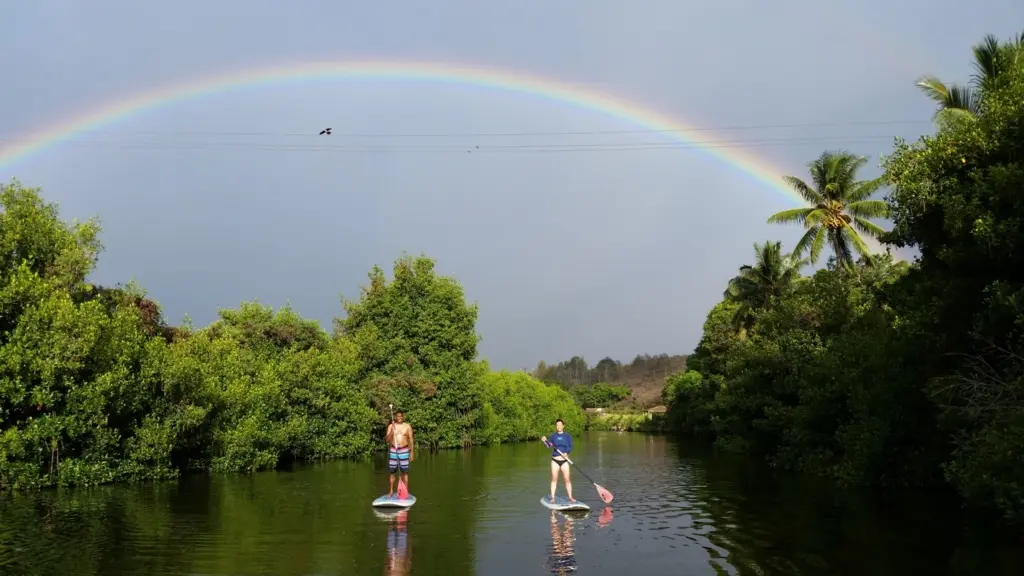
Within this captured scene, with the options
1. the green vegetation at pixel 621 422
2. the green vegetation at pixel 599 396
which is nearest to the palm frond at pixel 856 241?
the green vegetation at pixel 621 422

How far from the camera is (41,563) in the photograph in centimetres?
1174

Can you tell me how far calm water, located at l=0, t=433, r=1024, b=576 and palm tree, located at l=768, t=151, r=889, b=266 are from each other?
20.9 m

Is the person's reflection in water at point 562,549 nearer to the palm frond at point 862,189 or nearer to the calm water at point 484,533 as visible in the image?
the calm water at point 484,533

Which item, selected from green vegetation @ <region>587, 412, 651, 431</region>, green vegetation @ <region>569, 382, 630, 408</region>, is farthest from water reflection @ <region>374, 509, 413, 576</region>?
green vegetation @ <region>569, 382, 630, 408</region>

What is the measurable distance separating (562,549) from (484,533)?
2374 millimetres

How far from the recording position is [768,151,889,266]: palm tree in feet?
139

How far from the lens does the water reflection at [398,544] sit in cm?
1145

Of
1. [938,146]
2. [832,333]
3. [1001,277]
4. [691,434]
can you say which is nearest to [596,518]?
[1001,277]

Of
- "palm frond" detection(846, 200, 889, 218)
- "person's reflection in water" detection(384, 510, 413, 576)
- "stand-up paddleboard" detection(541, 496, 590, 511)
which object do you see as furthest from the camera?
"palm frond" detection(846, 200, 889, 218)

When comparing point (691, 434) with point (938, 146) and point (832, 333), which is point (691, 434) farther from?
point (938, 146)

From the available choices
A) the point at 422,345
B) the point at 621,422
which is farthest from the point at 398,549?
the point at 621,422

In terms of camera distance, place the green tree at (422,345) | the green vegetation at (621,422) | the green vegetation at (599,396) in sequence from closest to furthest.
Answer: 1. the green tree at (422,345)
2. the green vegetation at (621,422)
3. the green vegetation at (599,396)

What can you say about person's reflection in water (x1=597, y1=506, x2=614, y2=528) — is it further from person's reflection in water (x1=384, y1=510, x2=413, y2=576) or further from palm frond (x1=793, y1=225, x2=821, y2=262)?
palm frond (x1=793, y1=225, x2=821, y2=262)

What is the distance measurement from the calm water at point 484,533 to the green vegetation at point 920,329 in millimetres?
2313
